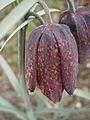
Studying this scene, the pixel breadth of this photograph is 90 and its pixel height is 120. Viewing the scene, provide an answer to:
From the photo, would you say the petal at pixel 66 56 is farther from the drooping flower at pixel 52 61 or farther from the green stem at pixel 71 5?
the green stem at pixel 71 5

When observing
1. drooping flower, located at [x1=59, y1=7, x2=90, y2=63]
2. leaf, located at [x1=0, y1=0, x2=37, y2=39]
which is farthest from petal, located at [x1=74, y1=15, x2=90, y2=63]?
leaf, located at [x1=0, y1=0, x2=37, y2=39]

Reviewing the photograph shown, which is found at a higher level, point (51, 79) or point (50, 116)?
point (51, 79)

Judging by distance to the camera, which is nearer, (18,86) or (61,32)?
(61,32)

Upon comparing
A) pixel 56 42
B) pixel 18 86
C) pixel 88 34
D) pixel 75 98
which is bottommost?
pixel 75 98

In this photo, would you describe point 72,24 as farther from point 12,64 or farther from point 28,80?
point 12,64

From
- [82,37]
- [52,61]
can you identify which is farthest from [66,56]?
[82,37]

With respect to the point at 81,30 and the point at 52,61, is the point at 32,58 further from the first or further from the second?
the point at 81,30

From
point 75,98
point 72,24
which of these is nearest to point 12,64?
point 75,98
